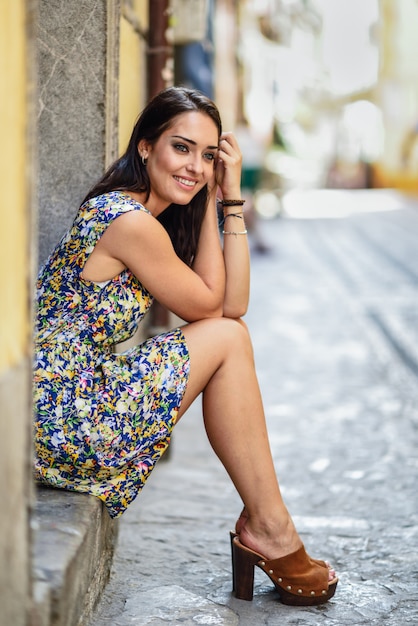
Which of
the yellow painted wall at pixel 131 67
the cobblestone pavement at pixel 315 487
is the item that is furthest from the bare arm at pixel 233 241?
the cobblestone pavement at pixel 315 487

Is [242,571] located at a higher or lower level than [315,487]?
higher

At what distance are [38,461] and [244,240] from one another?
993 mm

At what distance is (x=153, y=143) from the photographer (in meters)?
3.13

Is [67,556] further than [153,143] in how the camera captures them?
No

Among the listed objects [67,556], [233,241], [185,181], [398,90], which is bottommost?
[398,90]

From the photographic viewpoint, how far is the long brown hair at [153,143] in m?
3.08

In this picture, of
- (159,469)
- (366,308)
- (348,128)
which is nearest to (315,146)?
(348,128)

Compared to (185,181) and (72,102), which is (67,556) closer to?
(185,181)

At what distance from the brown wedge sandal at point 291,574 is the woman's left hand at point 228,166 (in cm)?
114

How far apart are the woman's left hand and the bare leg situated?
0.54 meters

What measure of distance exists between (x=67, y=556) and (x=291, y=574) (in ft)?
3.14

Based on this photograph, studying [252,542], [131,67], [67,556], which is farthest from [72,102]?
[67,556]

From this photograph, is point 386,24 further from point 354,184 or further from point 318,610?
point 318,610

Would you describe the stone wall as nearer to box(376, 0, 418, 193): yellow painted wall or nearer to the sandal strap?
the sandal strap
